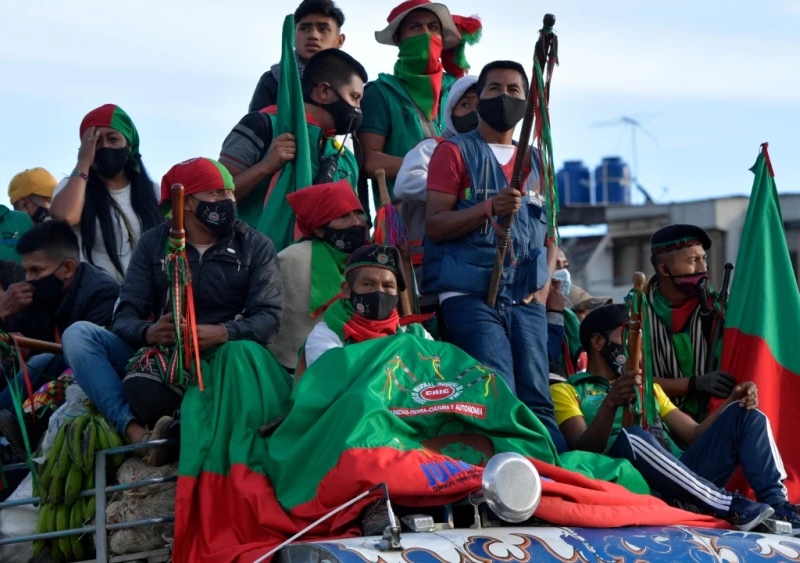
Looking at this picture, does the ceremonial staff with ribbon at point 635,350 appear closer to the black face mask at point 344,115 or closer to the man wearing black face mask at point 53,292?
the black face mask at point 344,115

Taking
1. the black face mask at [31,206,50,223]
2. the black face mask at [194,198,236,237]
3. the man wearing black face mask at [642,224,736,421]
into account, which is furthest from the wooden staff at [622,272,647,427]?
the black face mask at [31,206,50,223]

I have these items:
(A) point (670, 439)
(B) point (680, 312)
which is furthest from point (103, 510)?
(B) point (680, 312)

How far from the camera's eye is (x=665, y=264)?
7.78 m

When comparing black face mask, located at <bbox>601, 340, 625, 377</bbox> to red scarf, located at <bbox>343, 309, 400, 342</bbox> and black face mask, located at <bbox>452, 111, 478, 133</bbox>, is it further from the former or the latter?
black face mask, located at <bbox>452, 111, 478, 133</bbox>

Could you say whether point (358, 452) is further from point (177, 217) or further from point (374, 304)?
point (177, 217)

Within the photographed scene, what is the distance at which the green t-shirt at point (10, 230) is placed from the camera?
9516mm

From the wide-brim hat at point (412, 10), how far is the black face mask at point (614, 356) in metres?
2.49

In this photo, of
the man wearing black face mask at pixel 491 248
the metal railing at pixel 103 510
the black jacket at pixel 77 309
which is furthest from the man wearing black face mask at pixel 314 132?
the metal railing at pixel 103 510

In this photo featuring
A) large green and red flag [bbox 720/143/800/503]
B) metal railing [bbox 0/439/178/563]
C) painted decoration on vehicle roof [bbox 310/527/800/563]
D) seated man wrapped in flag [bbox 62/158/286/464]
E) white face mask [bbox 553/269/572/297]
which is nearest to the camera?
painted decoration on vehicle roof [bbox 310/527/800/563]

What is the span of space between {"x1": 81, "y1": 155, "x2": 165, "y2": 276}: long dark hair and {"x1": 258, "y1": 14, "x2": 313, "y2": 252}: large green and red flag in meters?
0.72

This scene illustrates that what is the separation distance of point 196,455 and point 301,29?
11.8 ft

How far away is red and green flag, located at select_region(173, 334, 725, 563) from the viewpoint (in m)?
5.81

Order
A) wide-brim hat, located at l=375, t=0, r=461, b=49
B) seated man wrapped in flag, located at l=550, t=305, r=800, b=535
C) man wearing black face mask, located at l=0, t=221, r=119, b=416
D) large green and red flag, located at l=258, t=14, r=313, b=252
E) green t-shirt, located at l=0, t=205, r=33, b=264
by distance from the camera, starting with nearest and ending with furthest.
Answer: seated man wrapped in flag, located at l=550, t=305, r=800, b=535
man wearing black face mask, located at l=0, t=221, r=119, b=416
large green and red flag, located at l=258, t=14, r=313, b=252
wide-brim hat, located at l=375, t=0, r=461, b=49
green t-shirt, located at l=0, t=205, r=33, b=264

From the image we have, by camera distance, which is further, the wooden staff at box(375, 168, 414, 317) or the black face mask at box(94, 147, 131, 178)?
the black face mask at box(94, 147, 131, 178)
